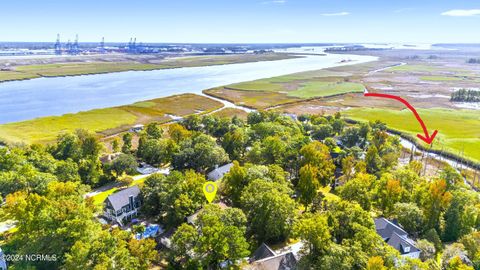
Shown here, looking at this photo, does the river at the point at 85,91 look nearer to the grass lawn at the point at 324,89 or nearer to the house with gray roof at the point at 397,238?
the grass lawn at the point at 324,89

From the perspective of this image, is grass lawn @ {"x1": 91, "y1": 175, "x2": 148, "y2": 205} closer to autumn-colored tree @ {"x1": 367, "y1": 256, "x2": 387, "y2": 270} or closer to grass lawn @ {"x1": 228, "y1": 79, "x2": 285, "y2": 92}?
autumn-colored tree @ {"x1": 367, "y1": 256, "x2": 387, "y2": 270}

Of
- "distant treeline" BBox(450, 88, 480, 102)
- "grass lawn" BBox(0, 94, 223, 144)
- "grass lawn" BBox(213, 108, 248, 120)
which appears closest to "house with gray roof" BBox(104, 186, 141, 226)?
"grass lawn" BBox(0, 94, 223, 144)

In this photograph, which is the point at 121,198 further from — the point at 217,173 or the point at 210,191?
the point at 217,173

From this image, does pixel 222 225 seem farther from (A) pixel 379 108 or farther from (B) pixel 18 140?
(A) pixel 379 108

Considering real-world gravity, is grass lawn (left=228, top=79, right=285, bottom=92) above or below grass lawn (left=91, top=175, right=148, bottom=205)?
above

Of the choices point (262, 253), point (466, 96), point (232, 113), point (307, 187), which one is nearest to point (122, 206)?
point (262, 253)

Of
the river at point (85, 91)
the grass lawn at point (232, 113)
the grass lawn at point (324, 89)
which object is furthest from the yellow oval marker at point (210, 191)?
the grass lawn at point (324, 89)
